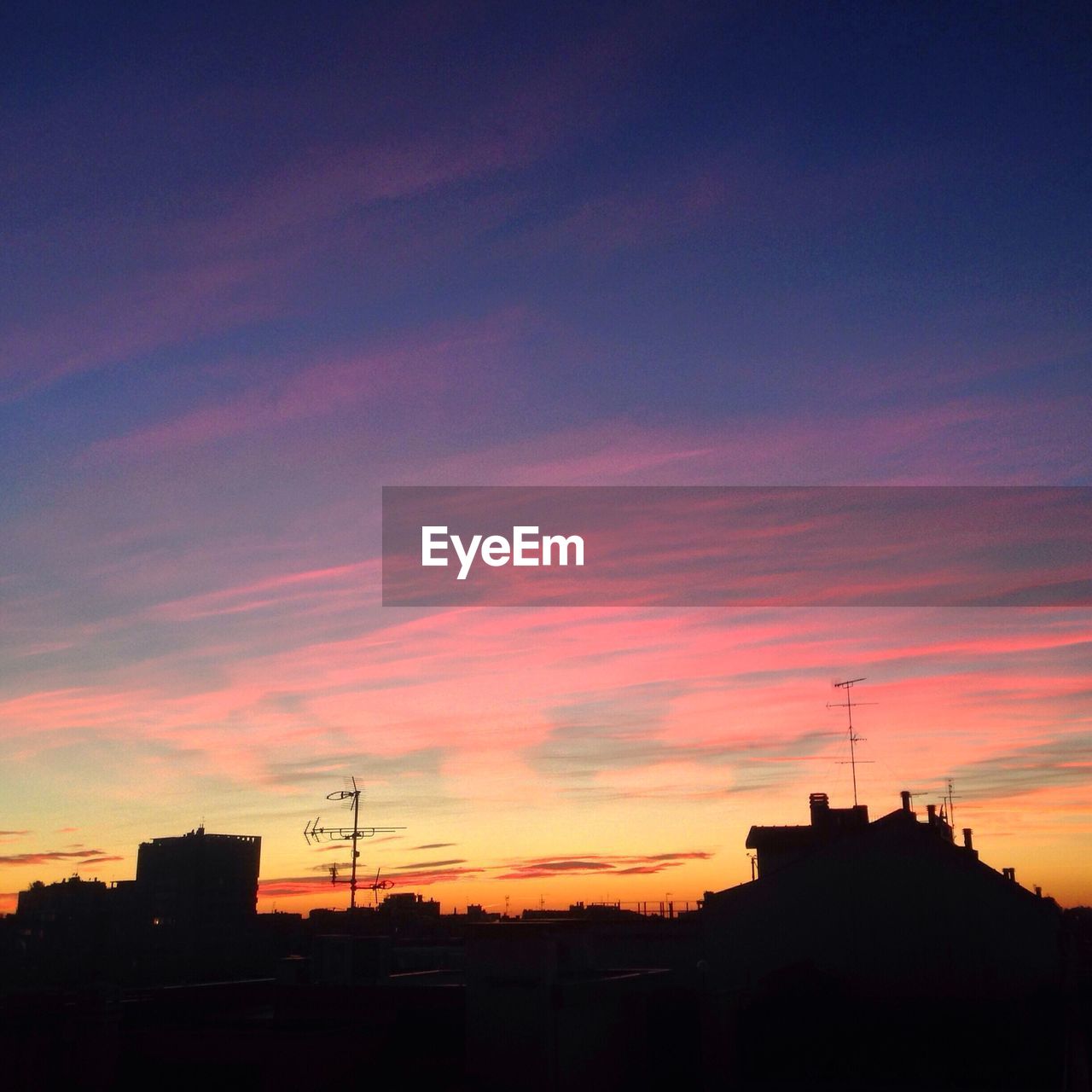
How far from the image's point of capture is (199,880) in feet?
375

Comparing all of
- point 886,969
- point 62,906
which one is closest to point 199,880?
point 62,906

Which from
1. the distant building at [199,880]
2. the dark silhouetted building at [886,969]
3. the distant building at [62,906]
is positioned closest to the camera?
the dark silhouetted building at [886,969]

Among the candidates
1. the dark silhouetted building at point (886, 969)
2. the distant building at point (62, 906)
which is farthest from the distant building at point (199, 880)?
the dark silhouetted building at point (886, 969)

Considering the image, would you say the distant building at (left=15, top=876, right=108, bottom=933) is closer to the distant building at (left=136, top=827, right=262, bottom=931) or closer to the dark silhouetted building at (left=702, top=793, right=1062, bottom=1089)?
the distant building at (left=136, top=827, right=262, bottom=931)

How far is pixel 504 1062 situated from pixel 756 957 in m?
14.5

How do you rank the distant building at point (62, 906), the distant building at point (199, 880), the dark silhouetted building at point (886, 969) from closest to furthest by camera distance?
the dark silhouetted building at point (886, 969)
the distant building at point (62, 906)
the distant building at point (199, 880)

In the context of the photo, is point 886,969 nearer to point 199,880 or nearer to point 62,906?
point 199,880

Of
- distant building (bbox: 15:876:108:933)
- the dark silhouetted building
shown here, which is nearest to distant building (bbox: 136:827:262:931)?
distant building (bbox: 15:876:108:933)

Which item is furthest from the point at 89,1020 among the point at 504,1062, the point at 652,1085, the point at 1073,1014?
the point at 1073,1014

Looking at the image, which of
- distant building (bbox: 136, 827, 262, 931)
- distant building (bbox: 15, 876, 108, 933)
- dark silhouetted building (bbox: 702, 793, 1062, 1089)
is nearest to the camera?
dark silhouetted building (bbox: 702, 793, 1062, 1089)

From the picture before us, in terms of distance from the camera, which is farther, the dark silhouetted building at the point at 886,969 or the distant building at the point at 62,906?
the distant building at the point at 62,906

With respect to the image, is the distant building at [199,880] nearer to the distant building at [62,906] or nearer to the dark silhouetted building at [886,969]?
the distant building at [62,906]

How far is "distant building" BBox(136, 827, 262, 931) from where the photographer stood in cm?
11356

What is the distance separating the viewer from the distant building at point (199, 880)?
113562mm
